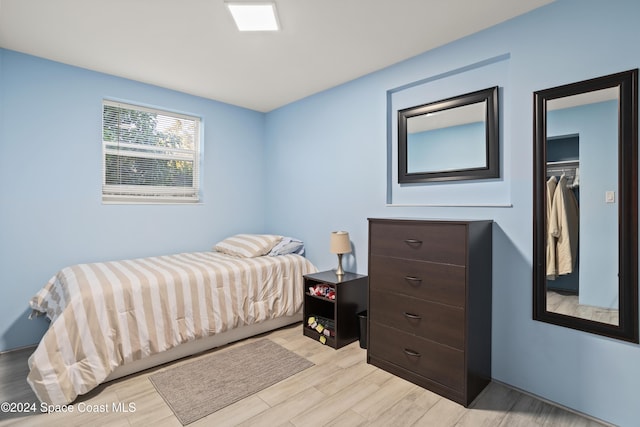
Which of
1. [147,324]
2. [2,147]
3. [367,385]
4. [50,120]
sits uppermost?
[50,120]

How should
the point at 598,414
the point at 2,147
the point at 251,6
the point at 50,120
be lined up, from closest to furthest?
the point at 598,414, the point at 251,6, the point at 2,147, the point at 50,120

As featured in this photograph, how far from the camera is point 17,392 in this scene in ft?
6.70

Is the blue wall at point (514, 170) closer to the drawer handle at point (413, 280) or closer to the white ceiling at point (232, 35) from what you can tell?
the white ceiling at point (232, 35)

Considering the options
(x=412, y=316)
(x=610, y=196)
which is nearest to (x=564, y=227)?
(x=610, y=196)

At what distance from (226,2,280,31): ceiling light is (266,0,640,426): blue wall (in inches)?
46.4

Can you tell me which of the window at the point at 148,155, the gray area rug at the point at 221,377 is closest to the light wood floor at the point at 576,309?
the gray area rug at the point at 221,377

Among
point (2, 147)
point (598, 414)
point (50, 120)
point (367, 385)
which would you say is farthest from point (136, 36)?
point (598, 414)

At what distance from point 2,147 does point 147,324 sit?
189 cm

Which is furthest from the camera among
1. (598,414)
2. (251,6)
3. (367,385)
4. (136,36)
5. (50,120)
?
(50,120)

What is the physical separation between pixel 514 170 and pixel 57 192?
366cm

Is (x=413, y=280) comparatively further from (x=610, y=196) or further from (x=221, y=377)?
(x=221, y=377)

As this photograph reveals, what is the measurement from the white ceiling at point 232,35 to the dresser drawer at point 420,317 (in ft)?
6.22

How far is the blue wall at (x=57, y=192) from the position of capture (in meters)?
2.61

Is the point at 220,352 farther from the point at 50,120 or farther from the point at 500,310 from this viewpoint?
the point at 50,120
